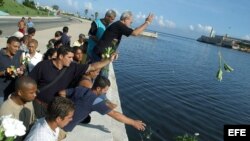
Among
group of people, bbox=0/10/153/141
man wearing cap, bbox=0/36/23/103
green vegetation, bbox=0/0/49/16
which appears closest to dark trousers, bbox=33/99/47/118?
group of people, bbox=0/10/153/141

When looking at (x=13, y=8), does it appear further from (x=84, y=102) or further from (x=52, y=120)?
(x=52, y=120)

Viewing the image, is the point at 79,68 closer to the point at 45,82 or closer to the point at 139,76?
the point at 45,82

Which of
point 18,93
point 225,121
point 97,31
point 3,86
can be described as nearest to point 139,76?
point 225,121

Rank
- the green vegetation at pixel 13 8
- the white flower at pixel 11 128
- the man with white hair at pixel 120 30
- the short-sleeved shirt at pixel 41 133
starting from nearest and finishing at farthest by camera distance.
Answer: the white flower at pixel 11 128 < the short-sleeved shirt at pixel 41 133 < the man with white hair at pixel 120 30 < the green vegetation at pixel 13 8

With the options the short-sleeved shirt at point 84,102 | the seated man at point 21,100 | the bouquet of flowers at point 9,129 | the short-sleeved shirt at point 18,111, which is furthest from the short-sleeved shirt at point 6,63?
the bouquet of flowers at point 9,129

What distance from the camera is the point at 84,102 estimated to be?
6.93m

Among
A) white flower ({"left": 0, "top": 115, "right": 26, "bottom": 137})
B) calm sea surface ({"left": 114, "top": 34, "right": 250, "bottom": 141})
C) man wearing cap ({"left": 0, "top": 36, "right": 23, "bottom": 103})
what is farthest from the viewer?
calm sea surface ({"left": 114, "top": 34, "right": 250, "bottom": 141})

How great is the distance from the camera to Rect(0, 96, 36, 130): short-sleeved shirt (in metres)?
5.22

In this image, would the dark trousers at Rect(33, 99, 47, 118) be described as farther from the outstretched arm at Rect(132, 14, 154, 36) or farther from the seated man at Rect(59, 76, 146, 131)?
the outstretched arm at Rect(132, 14, 154, 36)

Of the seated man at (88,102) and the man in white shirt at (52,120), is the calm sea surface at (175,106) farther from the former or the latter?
the man in white shirt at (52,120)

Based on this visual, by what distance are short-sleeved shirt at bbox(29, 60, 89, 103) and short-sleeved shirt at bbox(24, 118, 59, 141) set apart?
2.17 metres

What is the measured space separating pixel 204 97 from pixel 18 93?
815 inches

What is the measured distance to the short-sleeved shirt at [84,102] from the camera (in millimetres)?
6918

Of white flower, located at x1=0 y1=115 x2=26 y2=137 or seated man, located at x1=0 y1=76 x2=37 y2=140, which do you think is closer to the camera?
white flower, located at x1=0 y1=115 x2=26 y2=137
